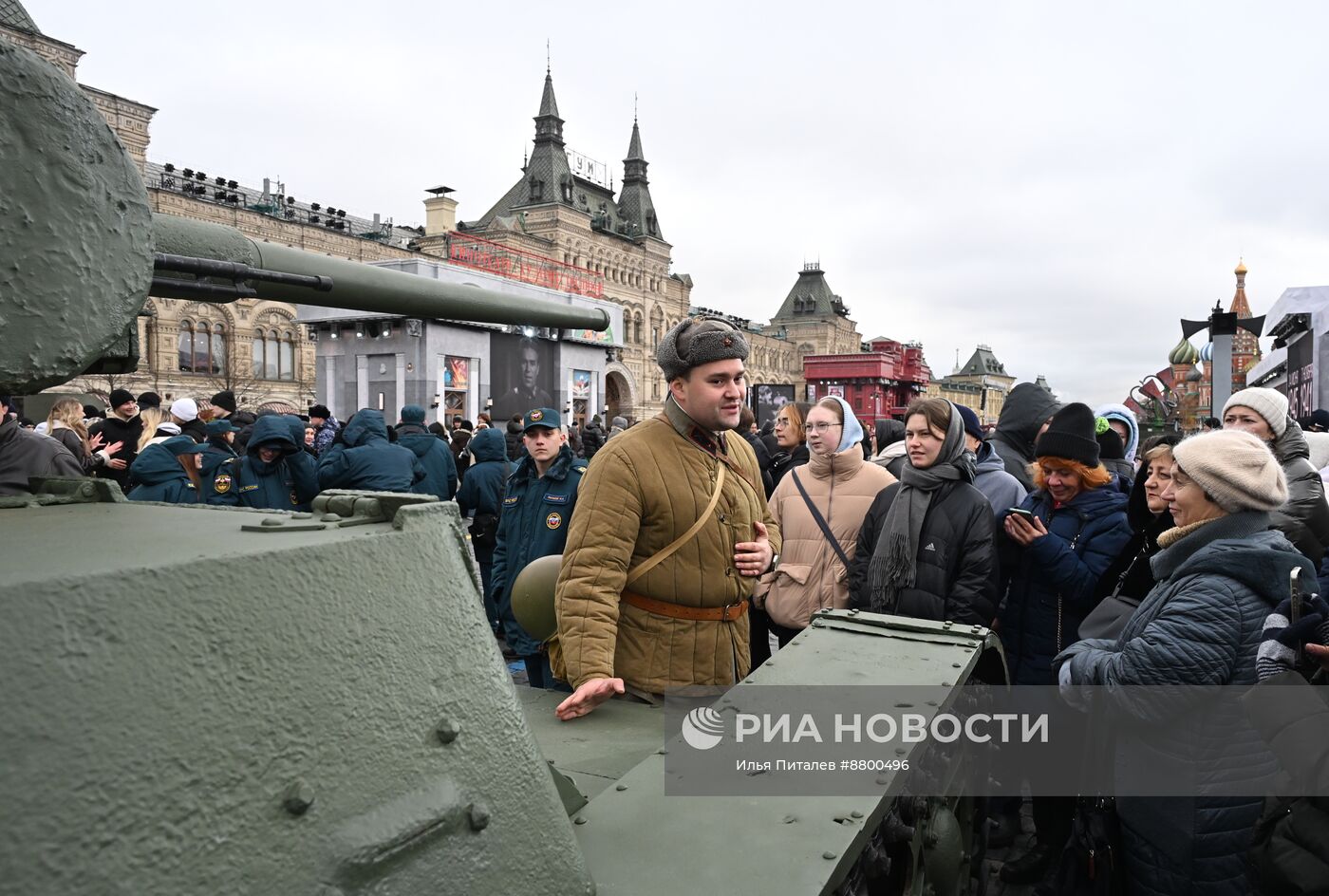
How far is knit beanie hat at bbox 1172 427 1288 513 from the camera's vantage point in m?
2.42

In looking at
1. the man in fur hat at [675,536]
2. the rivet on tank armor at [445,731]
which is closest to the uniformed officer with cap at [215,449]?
the man in fur hat at [675,536]

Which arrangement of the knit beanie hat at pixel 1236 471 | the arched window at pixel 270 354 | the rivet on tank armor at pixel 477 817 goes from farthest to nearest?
the arched window at pixel 270 354
the knit beanie hat at pixel 1236 471
the rivet on tank armor at pixel 477 817

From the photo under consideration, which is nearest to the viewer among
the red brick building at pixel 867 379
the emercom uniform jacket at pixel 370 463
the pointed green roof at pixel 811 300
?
the emercom uniform jacket at pixel 370 463

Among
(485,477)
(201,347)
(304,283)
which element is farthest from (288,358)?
(304,283)

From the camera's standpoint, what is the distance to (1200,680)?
229cm

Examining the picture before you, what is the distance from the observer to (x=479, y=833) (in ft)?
4.22

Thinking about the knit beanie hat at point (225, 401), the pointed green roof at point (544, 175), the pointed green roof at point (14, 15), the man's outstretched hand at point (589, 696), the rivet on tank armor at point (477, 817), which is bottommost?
the man's outstretched hand at point (589, 696)

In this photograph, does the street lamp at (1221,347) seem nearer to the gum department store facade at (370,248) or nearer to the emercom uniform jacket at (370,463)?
the emercom uniform jacket at (370,463)

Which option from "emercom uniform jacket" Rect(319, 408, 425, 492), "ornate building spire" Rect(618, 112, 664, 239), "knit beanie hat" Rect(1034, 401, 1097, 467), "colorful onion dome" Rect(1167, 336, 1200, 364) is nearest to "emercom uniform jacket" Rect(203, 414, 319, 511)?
"emercom uniform jacket" Rect(319, 408, 425, 492)

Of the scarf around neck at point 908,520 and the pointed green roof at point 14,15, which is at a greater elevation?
the pointed green roof at point 14,15

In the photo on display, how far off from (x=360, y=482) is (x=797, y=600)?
3242 mm

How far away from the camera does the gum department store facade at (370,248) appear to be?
29188 millimetres

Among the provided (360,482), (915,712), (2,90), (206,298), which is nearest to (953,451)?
(915,712)

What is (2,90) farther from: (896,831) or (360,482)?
(360,482)
